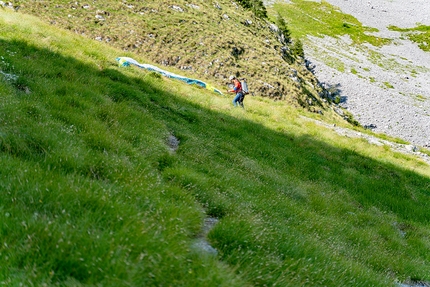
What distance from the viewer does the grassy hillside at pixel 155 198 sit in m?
3.57

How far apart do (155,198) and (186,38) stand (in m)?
34.0

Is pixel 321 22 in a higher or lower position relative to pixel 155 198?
higher

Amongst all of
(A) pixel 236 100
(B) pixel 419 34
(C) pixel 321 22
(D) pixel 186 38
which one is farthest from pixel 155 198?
(B) pixel 419 34

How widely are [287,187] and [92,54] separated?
12.3 metres

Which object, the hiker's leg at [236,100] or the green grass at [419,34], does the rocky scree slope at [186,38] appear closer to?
the hiker's leg at [236,100]

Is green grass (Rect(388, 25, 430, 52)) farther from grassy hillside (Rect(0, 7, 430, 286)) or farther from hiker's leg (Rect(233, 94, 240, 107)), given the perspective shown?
grassy hillside (Rect(0, 7, 430, 286))

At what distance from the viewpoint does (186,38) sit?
121ft

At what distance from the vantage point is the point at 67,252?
3387 mm

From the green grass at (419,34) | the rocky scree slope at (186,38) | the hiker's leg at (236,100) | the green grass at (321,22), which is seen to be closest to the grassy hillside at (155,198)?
the hiker's leg at (236,100)

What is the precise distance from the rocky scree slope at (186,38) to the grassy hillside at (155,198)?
1545 cm

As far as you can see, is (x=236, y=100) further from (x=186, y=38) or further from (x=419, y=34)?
(x=419, y=34)

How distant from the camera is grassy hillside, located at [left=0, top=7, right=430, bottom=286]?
141 inches

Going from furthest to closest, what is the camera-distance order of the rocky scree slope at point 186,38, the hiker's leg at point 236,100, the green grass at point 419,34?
the green grass at point 419,34 → the rocky scree slope at point 186,38 → the hiker's leg at point 236,100

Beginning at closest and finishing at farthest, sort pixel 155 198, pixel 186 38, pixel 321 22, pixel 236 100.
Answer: pixel 155 198 < pixel 236 100 < pixel 186 38 < pixel 321 22
